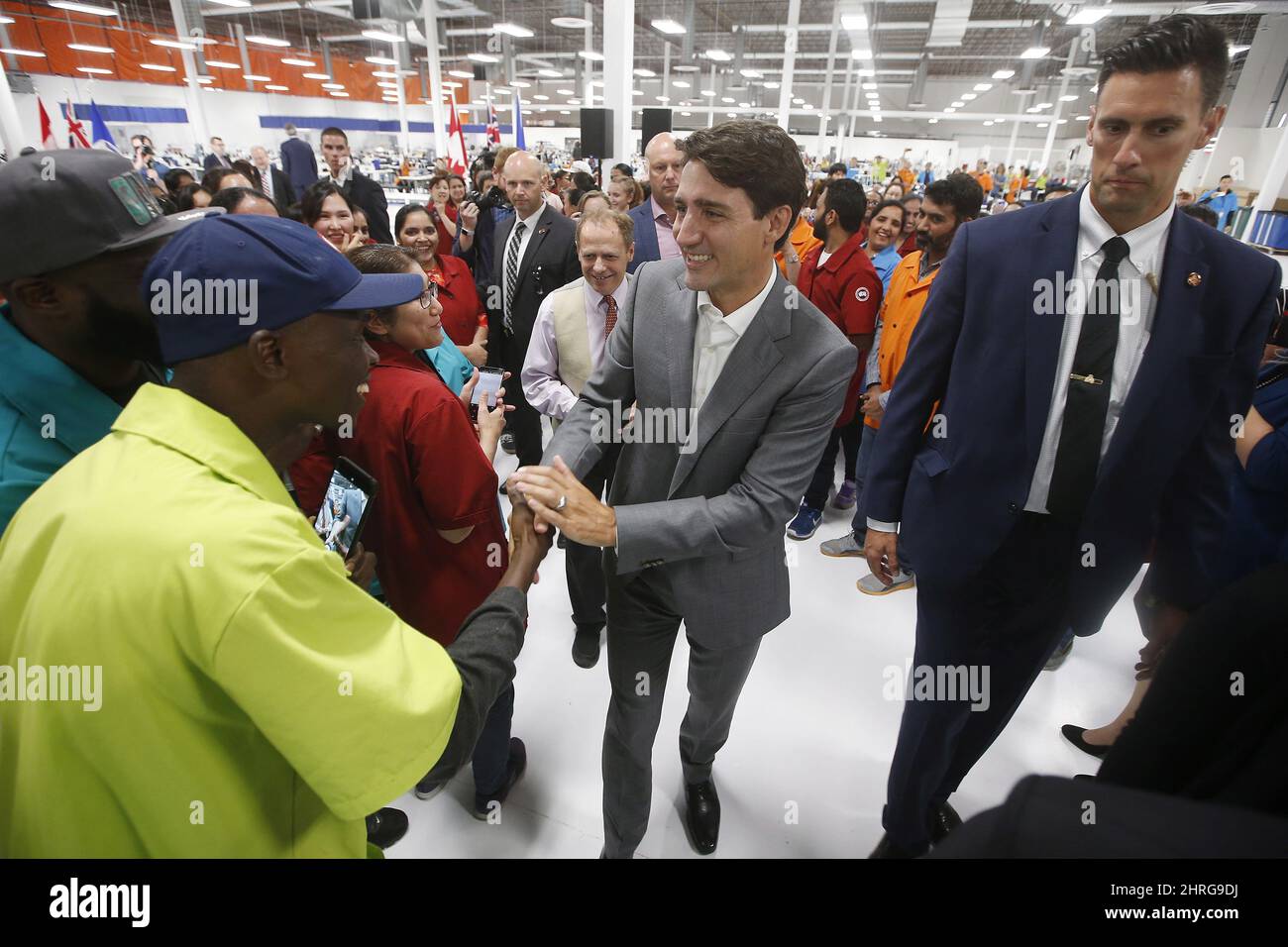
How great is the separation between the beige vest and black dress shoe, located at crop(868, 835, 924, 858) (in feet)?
6.61

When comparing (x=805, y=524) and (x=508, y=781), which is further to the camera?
(x=805, y=524)

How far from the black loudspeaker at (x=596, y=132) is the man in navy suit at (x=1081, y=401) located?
184 inches

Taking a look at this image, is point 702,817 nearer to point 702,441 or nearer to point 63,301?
point 702,441

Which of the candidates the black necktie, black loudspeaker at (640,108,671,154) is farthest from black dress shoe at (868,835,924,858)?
black loudspeaker at (640,108,671,154)

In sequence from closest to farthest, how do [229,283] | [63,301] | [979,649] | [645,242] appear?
[229,283] < [63,301] < [979,649] < [645,242]

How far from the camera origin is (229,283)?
85 centimetres

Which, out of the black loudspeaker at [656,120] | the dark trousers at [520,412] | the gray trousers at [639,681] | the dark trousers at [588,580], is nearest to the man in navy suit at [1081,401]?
the gray trousers at [639,681]

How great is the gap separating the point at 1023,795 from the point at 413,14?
1355 cm

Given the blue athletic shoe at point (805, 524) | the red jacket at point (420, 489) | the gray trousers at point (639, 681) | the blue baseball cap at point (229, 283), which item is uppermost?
the blue baseball cap at point (229, 283)

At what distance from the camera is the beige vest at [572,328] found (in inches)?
109

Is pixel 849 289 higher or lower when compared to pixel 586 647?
higher

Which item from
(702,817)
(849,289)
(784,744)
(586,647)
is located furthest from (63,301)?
(849,289)

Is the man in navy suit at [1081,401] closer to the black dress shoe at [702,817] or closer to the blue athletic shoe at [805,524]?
the black dress shoe at [702,817]

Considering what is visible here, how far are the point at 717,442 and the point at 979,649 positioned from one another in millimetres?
955
